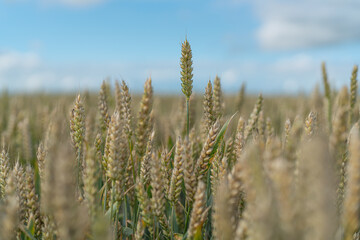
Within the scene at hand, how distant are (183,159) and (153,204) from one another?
30 centimetres

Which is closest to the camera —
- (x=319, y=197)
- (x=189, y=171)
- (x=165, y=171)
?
(x=319, y=197)

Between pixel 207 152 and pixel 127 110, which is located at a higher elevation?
pixel 127 110

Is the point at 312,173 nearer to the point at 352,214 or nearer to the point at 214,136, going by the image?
the point at 352,214

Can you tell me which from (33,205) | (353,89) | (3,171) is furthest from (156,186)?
(353,89)

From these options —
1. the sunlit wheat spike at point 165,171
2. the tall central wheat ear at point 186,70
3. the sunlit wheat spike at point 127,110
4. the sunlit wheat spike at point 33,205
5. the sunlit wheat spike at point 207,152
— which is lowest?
the sunlit wheat spike at point 33,205

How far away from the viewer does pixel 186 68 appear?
6.93ft

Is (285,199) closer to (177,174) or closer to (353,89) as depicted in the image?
(177,174)

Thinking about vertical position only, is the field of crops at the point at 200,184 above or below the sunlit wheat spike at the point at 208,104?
below

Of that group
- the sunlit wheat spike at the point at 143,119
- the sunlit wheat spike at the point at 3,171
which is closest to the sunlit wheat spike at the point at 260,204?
the sunlit wheat spike at the point at 143,119

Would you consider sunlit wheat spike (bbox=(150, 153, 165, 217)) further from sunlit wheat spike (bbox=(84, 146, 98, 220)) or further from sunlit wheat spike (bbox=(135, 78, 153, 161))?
sunlit wheat spike (bbox=(135, 78, 153, 161))

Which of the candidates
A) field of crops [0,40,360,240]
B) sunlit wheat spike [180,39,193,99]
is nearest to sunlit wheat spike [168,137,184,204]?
field of crops [0,40,360,240]

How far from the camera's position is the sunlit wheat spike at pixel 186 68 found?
6.81 ft

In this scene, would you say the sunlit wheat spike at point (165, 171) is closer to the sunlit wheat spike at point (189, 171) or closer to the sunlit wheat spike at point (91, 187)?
the sunlit wheat spike at point (189, 171)

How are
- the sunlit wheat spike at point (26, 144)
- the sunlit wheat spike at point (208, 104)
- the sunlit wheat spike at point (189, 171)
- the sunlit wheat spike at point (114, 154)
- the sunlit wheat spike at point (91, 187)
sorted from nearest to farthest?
1. the sunlit wheat spike at point (91, 187)
2. the sunlit wheat spike at point (114, 154)
3. the sunlit wheat spike at point (189, 171)
4. the sunlit wheat spike at point (208, 104)
5. the sunlit wheat spike at point (26, 144)
